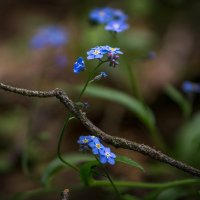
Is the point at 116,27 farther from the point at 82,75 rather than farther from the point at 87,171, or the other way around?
the point at 82,75

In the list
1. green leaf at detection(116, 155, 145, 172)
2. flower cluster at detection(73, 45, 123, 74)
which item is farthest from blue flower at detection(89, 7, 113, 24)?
green leaf at detection(116, 155, 145, 172)

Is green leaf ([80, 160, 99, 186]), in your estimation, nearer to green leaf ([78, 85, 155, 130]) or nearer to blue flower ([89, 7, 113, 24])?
green leaf ([78, 85, 155, 130])

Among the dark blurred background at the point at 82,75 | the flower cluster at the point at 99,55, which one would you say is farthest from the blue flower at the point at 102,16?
the flower cluster at the point at 99,55

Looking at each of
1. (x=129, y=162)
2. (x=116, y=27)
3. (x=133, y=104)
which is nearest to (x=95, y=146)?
(x=129, y=162)

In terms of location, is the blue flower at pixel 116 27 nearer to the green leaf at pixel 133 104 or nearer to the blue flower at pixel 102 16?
the blue flower at pixel 102 16

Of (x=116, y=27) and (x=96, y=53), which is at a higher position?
(x=116, y=27)
